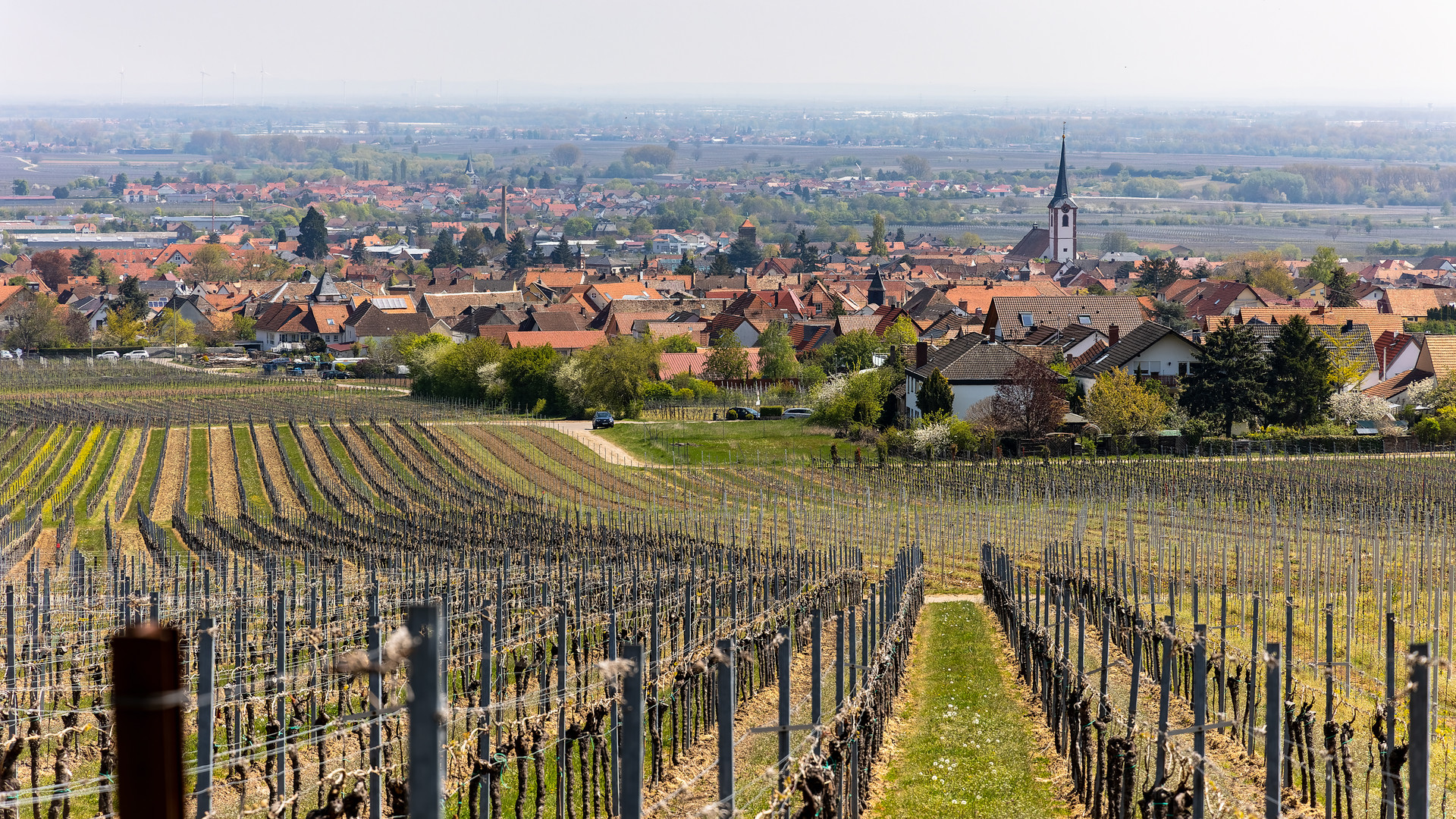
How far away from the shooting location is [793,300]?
342 feet

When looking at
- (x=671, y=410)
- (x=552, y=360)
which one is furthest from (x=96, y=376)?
(x=671, y=410)

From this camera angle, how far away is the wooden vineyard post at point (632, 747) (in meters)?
6.38

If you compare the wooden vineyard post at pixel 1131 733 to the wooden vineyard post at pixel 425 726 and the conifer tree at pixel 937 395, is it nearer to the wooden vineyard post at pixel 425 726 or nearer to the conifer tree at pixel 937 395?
the wooden vineyard post at pixel 425 726

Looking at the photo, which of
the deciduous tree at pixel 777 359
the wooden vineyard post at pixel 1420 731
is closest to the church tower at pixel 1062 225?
the deciduous tree at pixel 777 359

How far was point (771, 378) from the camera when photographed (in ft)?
236

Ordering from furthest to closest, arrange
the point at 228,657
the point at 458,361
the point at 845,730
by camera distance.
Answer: the point at 458,361
the point at 228,657
the point at 845,730

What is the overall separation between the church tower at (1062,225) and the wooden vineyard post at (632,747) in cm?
15715

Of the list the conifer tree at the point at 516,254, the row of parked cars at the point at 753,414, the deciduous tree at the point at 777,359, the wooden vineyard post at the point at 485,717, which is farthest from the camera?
the conifer tree at the point at 516,254

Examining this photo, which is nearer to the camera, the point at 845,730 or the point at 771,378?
the point at 845,730

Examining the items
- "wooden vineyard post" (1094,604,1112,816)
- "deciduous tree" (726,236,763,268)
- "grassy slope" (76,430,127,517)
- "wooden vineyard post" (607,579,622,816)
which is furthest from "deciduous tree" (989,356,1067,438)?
"deciduous tree" (726,236,763,268)

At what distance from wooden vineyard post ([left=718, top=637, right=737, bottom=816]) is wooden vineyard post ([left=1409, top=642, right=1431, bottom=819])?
3150 millimetres

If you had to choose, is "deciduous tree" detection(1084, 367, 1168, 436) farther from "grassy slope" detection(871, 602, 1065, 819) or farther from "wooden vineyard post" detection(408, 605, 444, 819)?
"wooden vineyard post" detection(408, 605, 444, 819)

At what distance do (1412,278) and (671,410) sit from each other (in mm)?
97945

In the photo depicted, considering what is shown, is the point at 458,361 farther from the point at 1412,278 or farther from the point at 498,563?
the point at 1412,278
